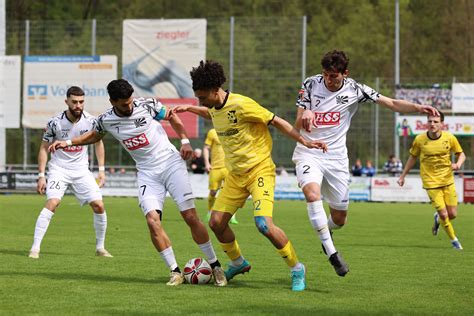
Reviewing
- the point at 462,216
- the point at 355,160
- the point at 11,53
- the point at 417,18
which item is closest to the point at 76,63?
the point at 11,53

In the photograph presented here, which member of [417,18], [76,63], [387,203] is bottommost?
[387,203]

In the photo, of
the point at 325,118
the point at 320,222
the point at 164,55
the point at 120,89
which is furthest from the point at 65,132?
the point at 164,55

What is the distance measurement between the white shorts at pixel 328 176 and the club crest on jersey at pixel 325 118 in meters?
0.41

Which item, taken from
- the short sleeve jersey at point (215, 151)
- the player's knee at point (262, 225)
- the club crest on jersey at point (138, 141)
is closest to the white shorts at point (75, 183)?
the club crest on jersey at point (138, 141)

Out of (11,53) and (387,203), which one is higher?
(11,53)

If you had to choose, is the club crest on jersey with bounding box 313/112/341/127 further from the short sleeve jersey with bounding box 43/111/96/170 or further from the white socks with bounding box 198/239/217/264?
the short sleeve jersey with bounding box 43/111/96/170

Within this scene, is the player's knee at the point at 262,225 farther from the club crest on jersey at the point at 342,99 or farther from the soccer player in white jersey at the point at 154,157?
the club crest on jersey at the point at 342,99

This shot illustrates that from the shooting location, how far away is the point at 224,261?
12.8m

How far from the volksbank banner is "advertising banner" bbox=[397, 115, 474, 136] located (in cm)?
1228

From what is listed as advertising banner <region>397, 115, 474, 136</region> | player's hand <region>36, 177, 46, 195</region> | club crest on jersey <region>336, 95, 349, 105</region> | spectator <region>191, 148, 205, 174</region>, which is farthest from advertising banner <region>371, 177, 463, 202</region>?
club crest on jersey <region>336, 95, 349, 105</region>

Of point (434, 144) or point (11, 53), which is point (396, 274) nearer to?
point (434, 144)

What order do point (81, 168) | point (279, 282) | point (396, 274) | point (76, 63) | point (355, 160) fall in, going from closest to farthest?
point (279, 282)
point (396, 274)
point (81, 168)
point (355, 160)
point (76, 63)

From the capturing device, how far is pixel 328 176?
1117cm

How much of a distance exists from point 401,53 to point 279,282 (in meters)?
53.7
